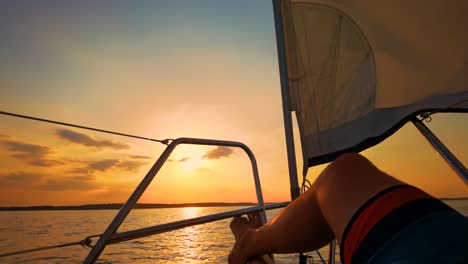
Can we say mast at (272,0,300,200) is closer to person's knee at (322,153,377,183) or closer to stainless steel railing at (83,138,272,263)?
stainless steel railing at (83,138,272,263)

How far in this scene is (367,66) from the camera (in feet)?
6.56

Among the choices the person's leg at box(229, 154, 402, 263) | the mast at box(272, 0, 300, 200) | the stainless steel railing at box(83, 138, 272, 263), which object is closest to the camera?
the person's leg at box(229, 154, 402, 263)

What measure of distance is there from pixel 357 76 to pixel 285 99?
0.41m

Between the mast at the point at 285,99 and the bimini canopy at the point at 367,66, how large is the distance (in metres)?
0.06

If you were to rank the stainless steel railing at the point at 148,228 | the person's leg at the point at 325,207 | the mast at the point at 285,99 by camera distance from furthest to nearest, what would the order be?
the mast at the point at 285,99
the stainless steel railing at the point at 148,228
the person's leg at the point at 325,207

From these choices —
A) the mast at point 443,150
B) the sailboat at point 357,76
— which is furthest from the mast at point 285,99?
the mast at point 443,150

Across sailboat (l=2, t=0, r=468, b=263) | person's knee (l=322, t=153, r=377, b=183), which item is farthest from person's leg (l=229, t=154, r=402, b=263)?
sailboat (l=2, t=0, r=468, b=263)

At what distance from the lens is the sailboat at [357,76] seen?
5.73 ft

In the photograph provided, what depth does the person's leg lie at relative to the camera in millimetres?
894

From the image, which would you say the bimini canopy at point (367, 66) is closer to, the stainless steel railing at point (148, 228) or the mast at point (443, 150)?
the mast at point (443, 150)

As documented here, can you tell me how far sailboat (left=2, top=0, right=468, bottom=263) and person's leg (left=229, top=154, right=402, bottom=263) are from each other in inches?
32.1

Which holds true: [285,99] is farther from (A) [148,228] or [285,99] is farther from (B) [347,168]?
(B) [347,168]

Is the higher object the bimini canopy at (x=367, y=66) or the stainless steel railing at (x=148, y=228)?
the bimini canopy at (x=367, y=66)

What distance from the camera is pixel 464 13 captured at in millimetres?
1740
